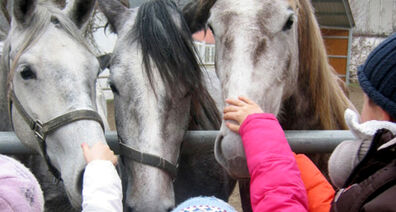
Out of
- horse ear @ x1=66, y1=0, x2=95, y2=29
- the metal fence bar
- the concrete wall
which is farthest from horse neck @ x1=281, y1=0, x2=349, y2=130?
the concrete wall

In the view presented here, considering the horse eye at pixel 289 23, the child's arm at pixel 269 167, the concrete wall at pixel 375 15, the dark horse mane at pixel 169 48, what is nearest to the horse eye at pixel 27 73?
the dark horse mane at pixel 169 48

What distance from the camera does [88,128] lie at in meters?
1.64

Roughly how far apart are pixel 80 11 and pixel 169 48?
618mm

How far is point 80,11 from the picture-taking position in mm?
2105

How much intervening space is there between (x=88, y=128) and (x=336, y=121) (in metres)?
1.45

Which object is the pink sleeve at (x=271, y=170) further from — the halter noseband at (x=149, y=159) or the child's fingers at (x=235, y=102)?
the halter noseband at (x=149, y=159)

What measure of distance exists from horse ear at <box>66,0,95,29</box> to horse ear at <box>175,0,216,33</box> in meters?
0.55

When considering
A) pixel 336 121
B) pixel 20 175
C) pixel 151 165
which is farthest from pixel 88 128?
pixel 336 121

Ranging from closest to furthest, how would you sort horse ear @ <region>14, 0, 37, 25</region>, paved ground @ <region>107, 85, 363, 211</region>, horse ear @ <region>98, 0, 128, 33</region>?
horse ear @ <region>14, 0, 37, 25</region> < horse ear @ <region>98, 0, 128, 33</region> < paved ground @ <region>107, 85, 363, 211</region>

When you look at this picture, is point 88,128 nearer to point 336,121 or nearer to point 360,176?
point 360,176

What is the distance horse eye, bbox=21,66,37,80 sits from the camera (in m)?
1.72

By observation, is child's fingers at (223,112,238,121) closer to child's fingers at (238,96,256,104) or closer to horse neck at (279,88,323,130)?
child's fingers at (238,96,256,104)

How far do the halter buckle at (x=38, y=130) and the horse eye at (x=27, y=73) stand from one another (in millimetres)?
220

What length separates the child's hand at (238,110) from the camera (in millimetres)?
1393
